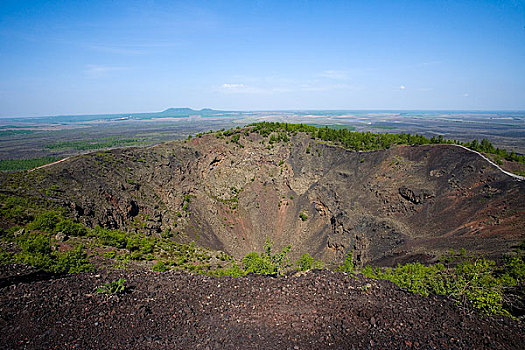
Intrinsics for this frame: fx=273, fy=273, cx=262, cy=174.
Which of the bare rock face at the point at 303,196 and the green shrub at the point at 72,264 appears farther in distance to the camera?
the bare rock face at the point at 303,196

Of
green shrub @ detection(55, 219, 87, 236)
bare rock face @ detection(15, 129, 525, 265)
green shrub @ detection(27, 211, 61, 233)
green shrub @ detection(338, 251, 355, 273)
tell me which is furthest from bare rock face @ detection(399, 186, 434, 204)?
green shrub @ detection(27, 211, 61, 233)

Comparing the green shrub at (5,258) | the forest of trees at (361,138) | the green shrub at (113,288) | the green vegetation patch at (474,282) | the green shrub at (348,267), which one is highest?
the forest of trees at (361,138)

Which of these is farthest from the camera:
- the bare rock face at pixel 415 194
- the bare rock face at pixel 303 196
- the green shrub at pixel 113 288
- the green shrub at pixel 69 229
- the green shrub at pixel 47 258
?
the bare rock face at pixel 415 194

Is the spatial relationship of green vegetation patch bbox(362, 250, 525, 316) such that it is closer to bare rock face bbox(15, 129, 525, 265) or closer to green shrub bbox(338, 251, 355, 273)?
green shrub bbox(338, 251, 355, 273)

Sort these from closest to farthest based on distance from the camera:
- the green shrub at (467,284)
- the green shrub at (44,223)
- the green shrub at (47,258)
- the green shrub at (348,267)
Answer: the green shrub at (467,284)
the green shrub at (47,258)
the green shrub at (348,267)
the green shrub at (44,223)

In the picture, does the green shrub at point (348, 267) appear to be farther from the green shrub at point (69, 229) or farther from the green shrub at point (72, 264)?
the green shrub at point (69, 229)

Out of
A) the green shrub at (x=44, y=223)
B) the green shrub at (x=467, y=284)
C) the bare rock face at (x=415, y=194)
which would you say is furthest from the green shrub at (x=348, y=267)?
the green shrub at (x=44, y=223)

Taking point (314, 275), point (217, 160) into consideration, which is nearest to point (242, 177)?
point (217, 160)

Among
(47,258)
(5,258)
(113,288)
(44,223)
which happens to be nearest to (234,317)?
(113,288)
